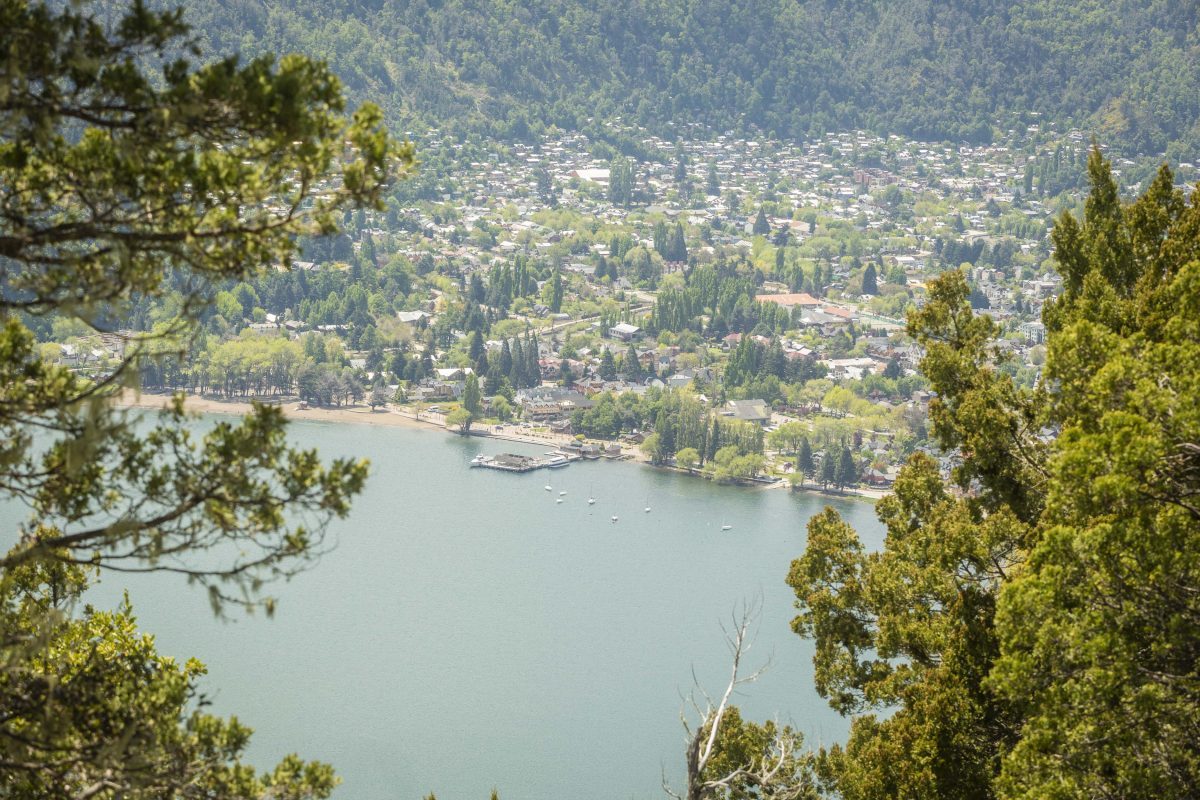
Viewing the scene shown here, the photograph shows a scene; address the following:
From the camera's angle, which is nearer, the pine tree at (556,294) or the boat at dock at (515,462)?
→ the boat at dock at (515,462)

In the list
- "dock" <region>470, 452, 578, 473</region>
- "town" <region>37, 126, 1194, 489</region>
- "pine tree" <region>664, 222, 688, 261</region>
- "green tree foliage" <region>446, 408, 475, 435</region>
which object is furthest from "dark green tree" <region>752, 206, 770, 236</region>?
"dock" <region>470, 452, 578, 473</region>

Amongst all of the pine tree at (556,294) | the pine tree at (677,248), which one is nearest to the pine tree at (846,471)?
the pine tree at (556,294)

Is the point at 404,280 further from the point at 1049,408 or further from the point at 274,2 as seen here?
the point at 1049,408

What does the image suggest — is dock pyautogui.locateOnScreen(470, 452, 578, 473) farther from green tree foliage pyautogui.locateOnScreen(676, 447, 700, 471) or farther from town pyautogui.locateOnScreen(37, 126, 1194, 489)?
green tree foliage pyautogui.locateOnScreen(676, 447, 700, 471)

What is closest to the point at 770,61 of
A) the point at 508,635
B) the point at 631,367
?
the point at 631,367

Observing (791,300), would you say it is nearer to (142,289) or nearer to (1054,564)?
(1054,564)

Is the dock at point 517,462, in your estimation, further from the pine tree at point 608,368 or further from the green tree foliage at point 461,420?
the pine tree at point 608,368
